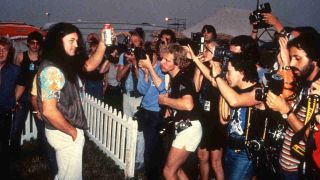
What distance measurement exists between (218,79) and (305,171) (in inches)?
47.3

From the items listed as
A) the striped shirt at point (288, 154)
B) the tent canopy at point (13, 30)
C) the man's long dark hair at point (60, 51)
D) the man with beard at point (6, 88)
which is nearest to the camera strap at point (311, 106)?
the striped shirt at point (288, 154)

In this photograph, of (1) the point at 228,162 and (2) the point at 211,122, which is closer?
(1) the point at 228,162

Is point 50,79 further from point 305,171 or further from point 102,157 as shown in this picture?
point 102,157

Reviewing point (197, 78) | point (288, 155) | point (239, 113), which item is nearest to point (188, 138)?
point (239, 113)

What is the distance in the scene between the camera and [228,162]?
11.1ft

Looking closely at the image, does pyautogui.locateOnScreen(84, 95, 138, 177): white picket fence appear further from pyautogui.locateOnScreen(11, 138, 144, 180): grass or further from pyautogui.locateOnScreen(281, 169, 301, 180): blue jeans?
pyautogui.locateOnScreen(281, 169, 301, 180): blue jeans

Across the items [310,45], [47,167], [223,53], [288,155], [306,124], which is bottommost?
[47,167]

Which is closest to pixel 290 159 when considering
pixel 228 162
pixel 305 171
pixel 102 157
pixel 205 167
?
pixel 305 171

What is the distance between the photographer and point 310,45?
2.73 m

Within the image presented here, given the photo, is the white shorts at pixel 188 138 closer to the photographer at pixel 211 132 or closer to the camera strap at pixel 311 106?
the photographer at pixel 211 132

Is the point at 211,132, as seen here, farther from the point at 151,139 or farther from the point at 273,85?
the point at 273,85

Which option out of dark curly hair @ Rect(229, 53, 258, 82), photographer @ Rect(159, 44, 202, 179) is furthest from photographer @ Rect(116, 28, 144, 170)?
dark curly hair @ Rect(229, 53, 258, 82)

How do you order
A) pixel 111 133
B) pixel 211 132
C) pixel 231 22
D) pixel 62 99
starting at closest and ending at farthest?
pixel 62 99 → pixel 211 132 → pixel 111 133 → pixel 231 22

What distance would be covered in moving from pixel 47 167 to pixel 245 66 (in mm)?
3898
